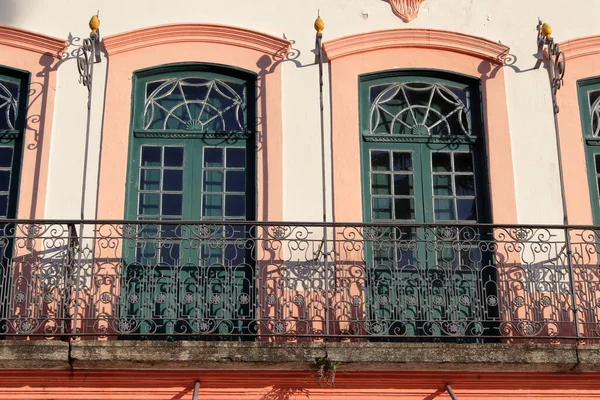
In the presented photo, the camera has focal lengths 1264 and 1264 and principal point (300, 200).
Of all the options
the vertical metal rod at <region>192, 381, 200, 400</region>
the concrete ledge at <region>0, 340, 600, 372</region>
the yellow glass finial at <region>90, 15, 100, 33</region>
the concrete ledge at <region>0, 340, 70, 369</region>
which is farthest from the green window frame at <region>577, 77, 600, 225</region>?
the concrete ledge at <region>0, 340, 70, 369</region>

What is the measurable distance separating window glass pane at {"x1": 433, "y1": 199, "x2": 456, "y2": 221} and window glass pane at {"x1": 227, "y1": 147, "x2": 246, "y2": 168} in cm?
184

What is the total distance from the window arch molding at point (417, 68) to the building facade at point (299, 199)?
0.07 feet

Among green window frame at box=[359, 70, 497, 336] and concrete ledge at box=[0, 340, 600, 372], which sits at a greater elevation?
green window frame at box=[359, 70, 497, 336]

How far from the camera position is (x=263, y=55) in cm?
1210

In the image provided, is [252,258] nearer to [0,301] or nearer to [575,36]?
[0,301]

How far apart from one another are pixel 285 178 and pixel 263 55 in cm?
128

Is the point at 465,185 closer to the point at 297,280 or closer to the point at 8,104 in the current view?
the point at 297,280

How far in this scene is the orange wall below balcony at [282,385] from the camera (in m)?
10.5

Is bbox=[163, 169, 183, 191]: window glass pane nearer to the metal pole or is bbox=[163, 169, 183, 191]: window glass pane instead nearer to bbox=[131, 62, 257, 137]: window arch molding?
bbox=[131, 62, 257, 137]: window arch molding

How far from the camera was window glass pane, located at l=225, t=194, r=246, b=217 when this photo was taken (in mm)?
11688

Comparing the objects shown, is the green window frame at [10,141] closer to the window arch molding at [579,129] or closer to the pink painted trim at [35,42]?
the pink painted trim at [35,42]

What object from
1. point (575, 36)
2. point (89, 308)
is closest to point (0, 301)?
point (89, 308)

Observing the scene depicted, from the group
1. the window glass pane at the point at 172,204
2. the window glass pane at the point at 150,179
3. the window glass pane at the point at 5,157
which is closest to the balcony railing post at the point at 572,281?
the window glass pane at the point at 172,204

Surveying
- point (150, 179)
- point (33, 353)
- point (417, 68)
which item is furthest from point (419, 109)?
point (33, 353)
